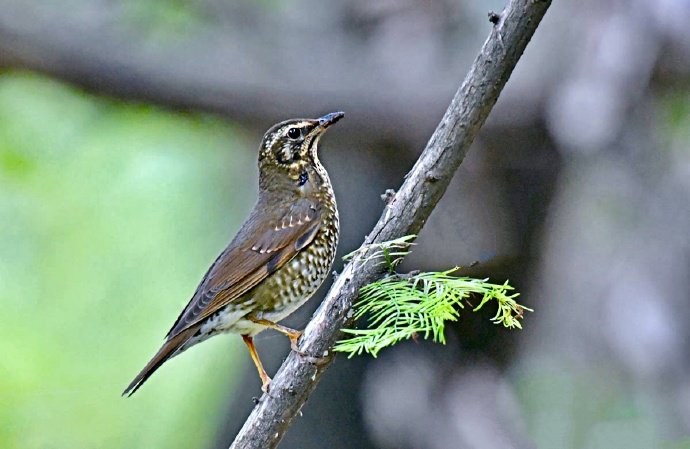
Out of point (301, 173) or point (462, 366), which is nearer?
point (301, 173)

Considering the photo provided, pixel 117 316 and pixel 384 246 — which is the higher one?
pixel 384 246

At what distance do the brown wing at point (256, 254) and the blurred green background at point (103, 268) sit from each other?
2.69 meters

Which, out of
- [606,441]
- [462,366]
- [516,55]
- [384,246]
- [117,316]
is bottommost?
[606,441]

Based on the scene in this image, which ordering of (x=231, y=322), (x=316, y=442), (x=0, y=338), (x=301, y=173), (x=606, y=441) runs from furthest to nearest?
1. (x=0, y=338)
2. (x=606, y=441)
3. (x=316, y=442)
4. (x=301, y=173)
5. (x=231, y=322)

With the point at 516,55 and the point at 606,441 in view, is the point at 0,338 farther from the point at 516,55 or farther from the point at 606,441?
the point at 516,55

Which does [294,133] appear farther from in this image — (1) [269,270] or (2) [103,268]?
(2) [103,268]

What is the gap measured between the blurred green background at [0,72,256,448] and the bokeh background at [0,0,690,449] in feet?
0.17

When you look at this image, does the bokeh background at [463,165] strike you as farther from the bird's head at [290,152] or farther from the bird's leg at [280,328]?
the bird's leg at [280,328]

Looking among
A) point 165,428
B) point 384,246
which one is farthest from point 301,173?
point 165,428

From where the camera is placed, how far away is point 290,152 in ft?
16.8

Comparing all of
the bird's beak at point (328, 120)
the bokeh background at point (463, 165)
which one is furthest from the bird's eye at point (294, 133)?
the bokeh background at point (463, 165)

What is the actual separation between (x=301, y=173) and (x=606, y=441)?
9.90 feet

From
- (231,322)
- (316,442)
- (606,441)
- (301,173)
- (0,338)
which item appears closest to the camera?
(231,322)

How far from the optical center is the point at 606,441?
675cm
